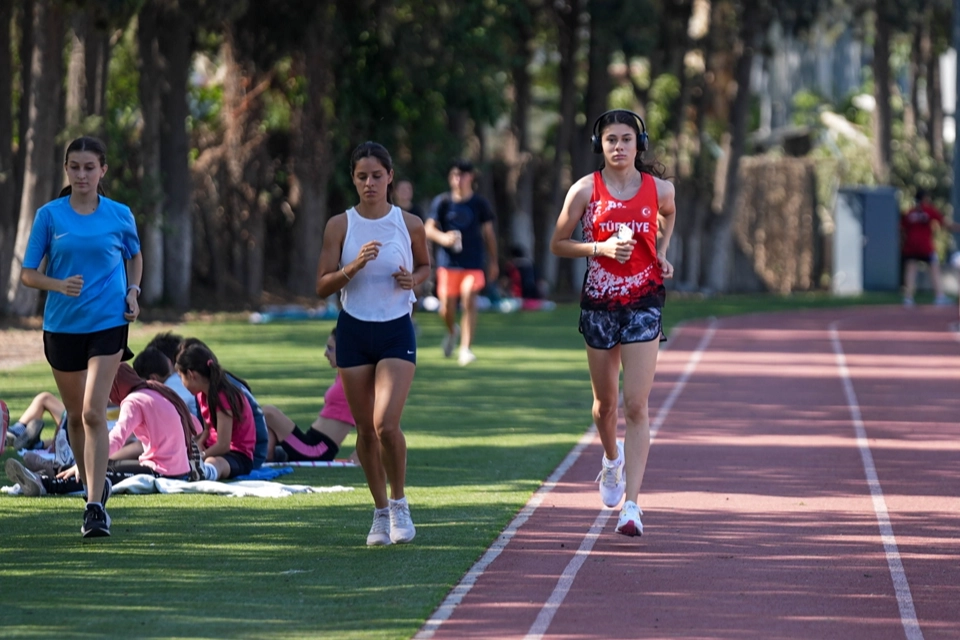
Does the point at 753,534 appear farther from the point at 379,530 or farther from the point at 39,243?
the point at 39,243

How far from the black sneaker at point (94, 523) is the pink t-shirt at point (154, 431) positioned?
1.44 meters

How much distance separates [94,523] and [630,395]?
2825 mm

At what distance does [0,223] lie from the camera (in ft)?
79.4

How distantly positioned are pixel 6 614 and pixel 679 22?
31.3 m

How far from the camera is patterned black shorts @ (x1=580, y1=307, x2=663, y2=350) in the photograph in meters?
8.45

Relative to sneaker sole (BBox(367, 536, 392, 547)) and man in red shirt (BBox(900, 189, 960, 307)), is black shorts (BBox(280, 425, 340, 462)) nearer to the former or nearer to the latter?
sneaker sole (BBox(367, 536, 392, 547))

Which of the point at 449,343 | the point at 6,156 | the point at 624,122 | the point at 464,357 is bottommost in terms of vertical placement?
the point at 464,357

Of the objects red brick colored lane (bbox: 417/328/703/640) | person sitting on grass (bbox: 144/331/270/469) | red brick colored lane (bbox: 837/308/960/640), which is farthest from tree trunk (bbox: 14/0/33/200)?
red brick colored lane (bbox: 417/328/703/640)

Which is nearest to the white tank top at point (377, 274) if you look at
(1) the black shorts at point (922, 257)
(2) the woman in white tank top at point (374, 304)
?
(2) the woman in white tank top at point (374, 304)

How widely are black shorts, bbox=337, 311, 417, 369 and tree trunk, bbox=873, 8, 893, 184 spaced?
110 ft

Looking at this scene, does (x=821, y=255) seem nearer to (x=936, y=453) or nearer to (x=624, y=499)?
(x=936, y=453)

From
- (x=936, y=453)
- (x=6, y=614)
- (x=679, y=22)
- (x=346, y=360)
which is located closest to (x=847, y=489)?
(x=936, y=453)

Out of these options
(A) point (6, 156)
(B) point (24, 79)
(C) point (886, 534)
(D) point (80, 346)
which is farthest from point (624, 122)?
(B) point (24, 79)

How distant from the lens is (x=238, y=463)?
10258mm
